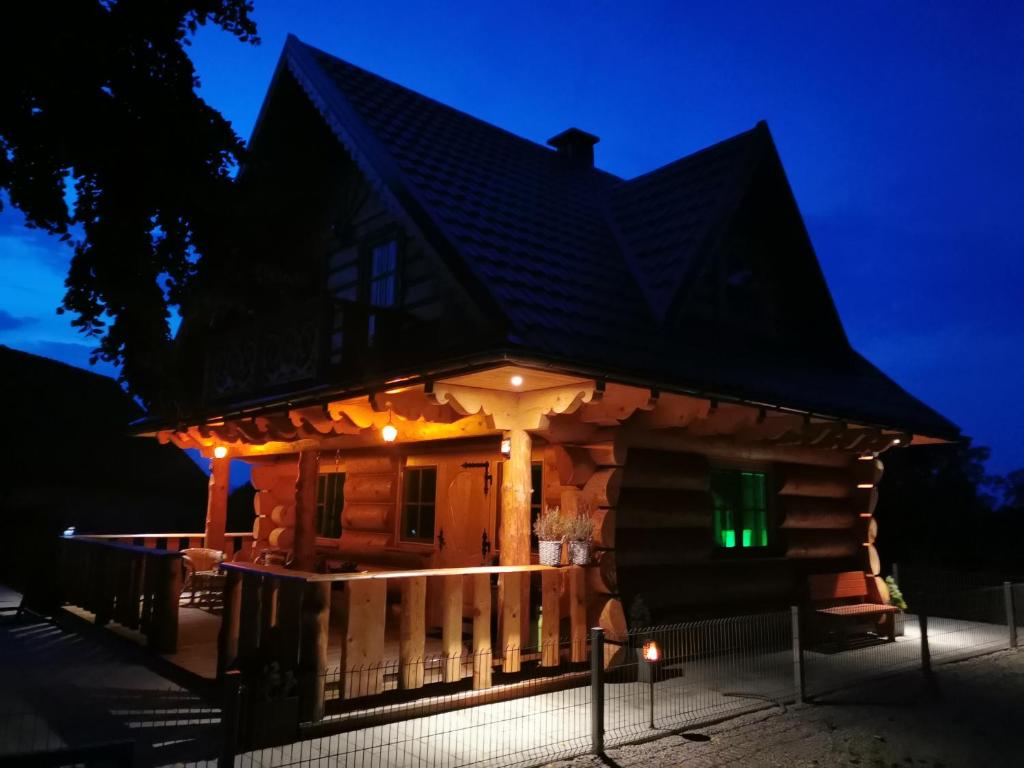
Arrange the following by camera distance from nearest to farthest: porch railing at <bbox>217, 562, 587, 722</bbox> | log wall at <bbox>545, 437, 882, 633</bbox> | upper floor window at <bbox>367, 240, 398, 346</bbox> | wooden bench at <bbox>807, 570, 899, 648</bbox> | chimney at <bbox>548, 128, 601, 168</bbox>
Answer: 1. porch railing at <bbox>217, 562, 587, 722</bbox>
2. log wall at <bbox>545, 437, 882, 633</bbox>
3. upper floor window at <bbox>367, 240, 398, 346</bbox>
4. wooden bench at <bbox>807, 570, 899, 648</bbox>
5. chimney at <bbox>548, 128, 601, 168</bbox>

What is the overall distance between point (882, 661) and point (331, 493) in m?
9.85

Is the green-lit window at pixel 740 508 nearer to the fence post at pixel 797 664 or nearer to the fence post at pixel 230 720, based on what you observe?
the fence post at pixel 797 664

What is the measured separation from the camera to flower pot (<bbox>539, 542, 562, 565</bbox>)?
8.53 meters

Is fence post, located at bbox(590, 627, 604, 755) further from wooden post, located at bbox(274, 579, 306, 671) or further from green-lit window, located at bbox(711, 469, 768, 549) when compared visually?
green-lit window, located at bbox(711, 469, 768, 549)

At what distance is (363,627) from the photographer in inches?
278

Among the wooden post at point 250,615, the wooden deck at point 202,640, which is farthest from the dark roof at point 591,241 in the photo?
the wooden deck at point 202,640

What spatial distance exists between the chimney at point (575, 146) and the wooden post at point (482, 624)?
9862 mm

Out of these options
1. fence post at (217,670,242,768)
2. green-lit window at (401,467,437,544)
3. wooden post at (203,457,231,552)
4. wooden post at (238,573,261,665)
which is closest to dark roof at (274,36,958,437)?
wooden post at (238,573,261,665)

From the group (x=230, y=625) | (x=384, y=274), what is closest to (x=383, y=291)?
(x=384, y=274)

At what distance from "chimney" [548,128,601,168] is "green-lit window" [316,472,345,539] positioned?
300 inches

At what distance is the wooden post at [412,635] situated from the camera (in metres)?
7.18

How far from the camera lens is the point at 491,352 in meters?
7.02

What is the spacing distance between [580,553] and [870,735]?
3227 millimetres

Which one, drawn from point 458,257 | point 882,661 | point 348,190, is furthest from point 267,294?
point 882,661
